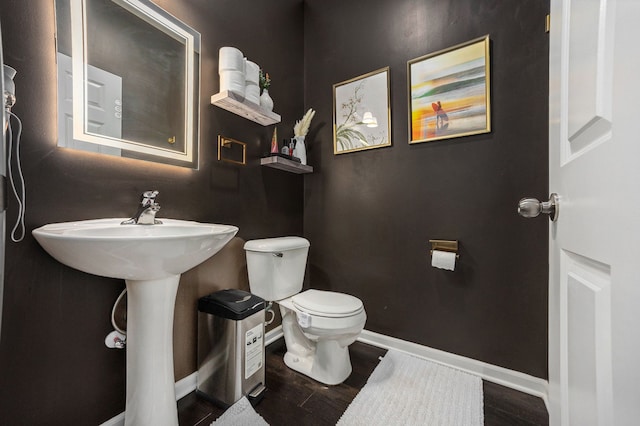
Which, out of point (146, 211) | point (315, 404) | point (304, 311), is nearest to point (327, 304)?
point (304, 311)

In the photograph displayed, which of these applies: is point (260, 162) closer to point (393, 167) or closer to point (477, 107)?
point (393, 167)

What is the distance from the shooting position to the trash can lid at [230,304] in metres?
1.22

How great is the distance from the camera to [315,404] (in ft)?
4.05

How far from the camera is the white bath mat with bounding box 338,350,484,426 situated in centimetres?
113

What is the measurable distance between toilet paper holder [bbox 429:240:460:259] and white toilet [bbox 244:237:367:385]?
59 cm

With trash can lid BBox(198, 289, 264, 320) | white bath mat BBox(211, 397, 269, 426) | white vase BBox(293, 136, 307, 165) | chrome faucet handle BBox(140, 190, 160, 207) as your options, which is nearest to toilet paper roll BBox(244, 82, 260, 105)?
white vase BBox(293, 136, 307, 165)

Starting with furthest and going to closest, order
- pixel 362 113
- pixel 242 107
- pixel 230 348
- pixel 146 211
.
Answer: pixel 362 113
pixel 242 107
pixel 230 348
pixel 146 211

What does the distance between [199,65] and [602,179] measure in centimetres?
163

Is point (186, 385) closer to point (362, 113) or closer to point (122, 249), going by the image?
point (122, 249)

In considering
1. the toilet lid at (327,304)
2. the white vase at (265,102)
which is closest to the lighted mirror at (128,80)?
the white vase at (265,102)

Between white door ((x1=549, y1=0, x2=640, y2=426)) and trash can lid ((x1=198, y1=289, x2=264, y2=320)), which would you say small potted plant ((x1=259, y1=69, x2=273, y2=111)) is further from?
white door ((x1=549, y1=0, x2=640, y2=426))

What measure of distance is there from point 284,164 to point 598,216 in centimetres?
152

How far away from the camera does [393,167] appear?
1.73 metres

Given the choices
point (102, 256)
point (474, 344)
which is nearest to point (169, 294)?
point (102, 256)
